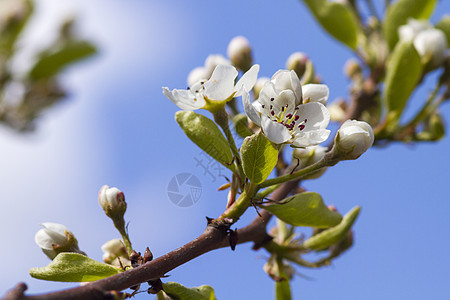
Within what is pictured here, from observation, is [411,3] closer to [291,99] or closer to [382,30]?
[382,30]

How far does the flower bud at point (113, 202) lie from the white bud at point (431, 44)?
4.45 feet

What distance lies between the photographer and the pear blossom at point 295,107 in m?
1.24

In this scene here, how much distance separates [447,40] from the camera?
2.26 m

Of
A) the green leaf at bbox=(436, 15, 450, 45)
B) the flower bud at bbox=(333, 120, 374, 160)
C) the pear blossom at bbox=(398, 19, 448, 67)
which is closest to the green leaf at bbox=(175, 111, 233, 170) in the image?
the flower bud at bbox=(333, 120, 374, 160)

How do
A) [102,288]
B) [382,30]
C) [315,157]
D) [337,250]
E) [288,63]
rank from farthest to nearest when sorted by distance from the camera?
[382,30]
[288,63]
[337,250]
[315,157]
[102,288]

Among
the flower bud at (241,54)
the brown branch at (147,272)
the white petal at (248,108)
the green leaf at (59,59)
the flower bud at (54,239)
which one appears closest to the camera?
the brown branch at (147,272)

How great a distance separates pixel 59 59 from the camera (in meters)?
2.82

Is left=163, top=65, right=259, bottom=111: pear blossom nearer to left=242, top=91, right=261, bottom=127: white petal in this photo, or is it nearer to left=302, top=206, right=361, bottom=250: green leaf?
left=242, top=91, right=261, bottom=127: white petal

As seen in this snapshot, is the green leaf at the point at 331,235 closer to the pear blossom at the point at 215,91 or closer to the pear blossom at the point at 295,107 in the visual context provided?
the pear blossom at the point at 295,107

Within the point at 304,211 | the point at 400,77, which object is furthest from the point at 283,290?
the point at 400,77

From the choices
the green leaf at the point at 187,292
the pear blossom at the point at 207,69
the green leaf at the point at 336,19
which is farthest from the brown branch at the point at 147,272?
the green leaf at the point at 336,19

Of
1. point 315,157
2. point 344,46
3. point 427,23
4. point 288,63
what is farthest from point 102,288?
point 427,23

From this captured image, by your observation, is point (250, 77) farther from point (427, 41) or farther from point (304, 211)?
point (427, 41)

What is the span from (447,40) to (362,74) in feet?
1.22
